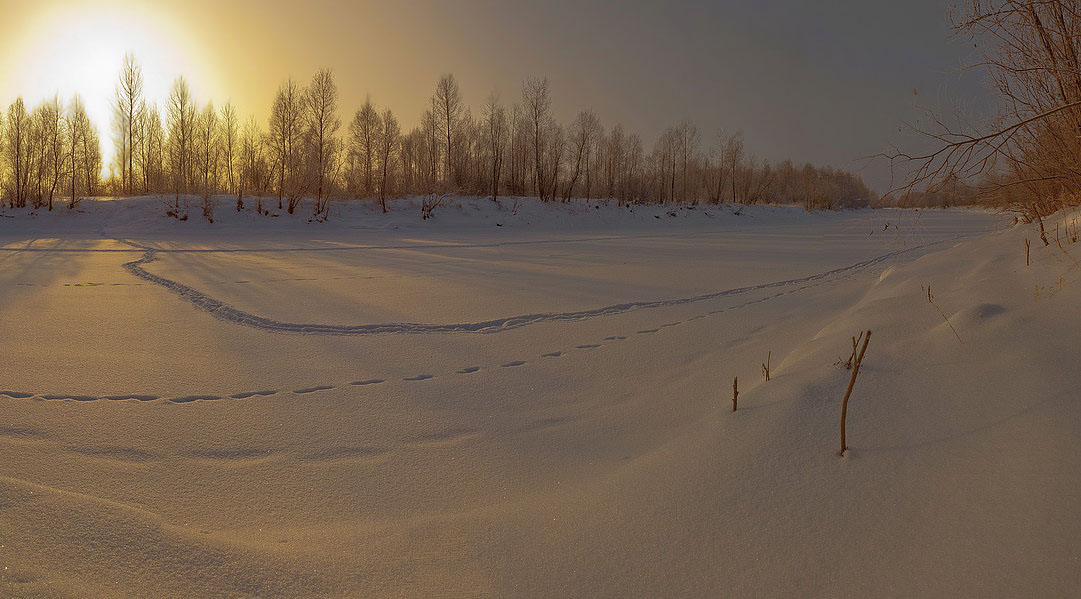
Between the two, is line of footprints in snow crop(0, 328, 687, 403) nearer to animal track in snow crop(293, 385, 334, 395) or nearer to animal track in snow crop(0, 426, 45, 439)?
animal track in snow crop(293, 385, 334, 395)

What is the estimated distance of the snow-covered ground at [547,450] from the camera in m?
1.76

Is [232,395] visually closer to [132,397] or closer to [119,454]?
[132,397]

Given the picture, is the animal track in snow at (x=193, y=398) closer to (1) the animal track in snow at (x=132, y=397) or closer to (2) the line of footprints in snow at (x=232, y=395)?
(2) the line of footprints in snow at (x=232, y=395)

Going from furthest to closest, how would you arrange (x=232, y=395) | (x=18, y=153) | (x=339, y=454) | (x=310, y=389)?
(x=18, y=153) → (x=310, y=389) → (x=232, y=395) → (x=339, y=454)

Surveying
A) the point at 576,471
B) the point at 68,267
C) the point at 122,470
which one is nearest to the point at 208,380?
the point at 122,470

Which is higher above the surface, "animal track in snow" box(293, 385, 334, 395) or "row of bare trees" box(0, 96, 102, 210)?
"row of bare trees" box(0, 96, 102, 210)

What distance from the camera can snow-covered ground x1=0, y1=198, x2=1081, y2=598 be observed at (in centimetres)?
176

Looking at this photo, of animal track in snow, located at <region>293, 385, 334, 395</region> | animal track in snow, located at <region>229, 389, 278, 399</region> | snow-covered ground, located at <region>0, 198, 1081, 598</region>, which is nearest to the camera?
snow-covered ground, located at <region>0, 198, 1081, 598</region>

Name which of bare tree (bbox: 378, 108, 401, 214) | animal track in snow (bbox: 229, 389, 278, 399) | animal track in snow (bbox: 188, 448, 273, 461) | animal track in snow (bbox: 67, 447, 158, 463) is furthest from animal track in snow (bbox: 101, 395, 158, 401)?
bare tree (bbox: 378, 108, 401, 214)

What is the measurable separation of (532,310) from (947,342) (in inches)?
171

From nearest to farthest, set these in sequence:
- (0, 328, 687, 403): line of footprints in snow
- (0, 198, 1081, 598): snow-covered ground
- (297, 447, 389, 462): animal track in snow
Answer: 1. (0, 198, 1081, 598): snow-covered ground
2. (297, 447, 389, 462): animal track in snow
3. (0, 328, 687, 403): line of footprints in snow

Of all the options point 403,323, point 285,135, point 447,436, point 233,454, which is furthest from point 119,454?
point 285,135

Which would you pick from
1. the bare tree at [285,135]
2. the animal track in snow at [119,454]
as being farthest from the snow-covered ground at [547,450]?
the bare tree at [285,135]

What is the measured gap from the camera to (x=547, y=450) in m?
2.99
